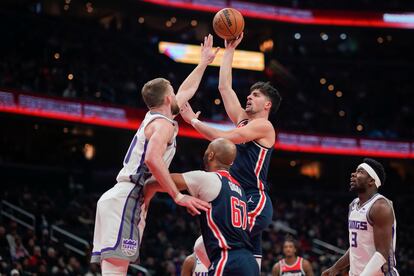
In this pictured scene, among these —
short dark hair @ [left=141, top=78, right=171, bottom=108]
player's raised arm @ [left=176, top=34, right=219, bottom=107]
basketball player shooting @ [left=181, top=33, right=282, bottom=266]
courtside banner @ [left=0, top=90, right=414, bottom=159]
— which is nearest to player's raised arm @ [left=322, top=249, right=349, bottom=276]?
basketball player shooting @ [left=181, top=33, right=282, bottom=266]

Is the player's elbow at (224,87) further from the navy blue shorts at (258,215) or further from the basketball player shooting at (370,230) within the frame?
the basketball player shooting at (370,230)

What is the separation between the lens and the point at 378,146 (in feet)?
103

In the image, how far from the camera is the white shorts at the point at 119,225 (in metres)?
6.61

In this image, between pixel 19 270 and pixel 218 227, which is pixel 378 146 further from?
pixel 218 227

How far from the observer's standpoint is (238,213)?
21.8 feet

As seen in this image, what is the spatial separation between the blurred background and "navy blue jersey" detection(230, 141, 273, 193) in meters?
8.68

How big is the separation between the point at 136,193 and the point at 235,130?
64.8 inches

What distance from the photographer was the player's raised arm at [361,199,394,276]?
7871 millimetres

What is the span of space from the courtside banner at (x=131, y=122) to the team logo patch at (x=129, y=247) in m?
17.6

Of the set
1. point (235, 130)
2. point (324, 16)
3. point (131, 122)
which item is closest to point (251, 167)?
point (235, 130)

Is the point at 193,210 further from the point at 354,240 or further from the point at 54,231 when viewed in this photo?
the point at 54,231

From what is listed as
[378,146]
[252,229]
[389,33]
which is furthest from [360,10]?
[252,229]

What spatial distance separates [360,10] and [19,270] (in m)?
24.0

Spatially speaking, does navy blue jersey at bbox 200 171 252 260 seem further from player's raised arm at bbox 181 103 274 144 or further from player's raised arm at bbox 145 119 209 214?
player's raised arm at bbox 181 103 274 144
